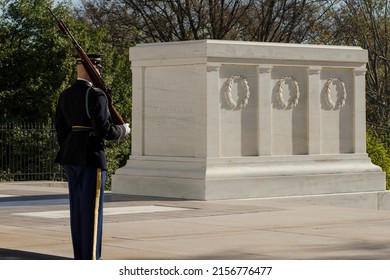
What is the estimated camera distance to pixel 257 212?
15.7 meters

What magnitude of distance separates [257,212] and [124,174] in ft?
13.6

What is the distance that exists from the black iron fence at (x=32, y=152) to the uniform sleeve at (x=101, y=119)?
2085 centimetres

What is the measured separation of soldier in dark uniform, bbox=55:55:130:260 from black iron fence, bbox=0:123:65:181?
20.7m

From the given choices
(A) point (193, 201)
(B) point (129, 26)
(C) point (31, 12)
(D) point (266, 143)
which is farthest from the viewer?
(B) point (129, 26)

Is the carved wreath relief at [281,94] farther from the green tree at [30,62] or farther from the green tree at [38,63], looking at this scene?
the green tree at [30,62]

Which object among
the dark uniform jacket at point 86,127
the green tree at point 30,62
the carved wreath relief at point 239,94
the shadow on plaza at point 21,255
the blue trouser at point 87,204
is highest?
the green tree at point 30,62

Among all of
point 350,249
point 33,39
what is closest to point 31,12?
point 33,39

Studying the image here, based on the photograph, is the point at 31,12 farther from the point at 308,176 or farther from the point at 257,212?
the point at 257,212

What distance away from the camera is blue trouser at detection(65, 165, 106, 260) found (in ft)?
30.7

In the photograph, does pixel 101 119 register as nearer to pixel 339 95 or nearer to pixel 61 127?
pixel 61 127

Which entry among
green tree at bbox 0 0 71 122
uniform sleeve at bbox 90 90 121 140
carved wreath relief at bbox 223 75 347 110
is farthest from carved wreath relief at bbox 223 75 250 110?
green tree at bbox 0 0 71 122

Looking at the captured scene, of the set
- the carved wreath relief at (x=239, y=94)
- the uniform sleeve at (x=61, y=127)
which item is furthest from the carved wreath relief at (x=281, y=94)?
the uniform sleeve at (x=61, y=127)

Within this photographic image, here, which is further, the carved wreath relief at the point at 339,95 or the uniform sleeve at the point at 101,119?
the carved wreath relief at the point at 339,95

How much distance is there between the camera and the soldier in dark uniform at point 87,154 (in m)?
9.32
